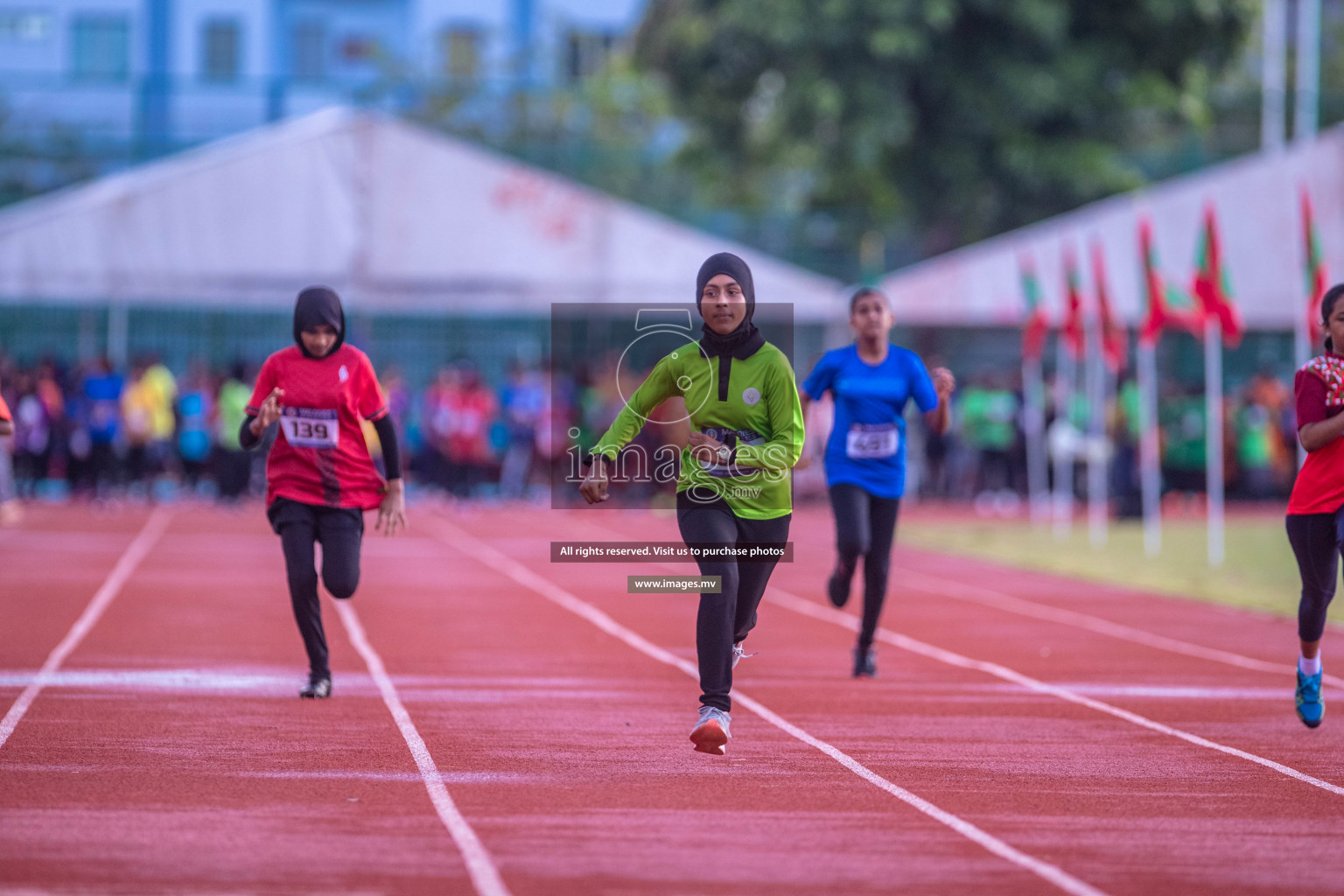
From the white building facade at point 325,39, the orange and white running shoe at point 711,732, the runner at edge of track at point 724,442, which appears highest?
the white building facade at point 325,39

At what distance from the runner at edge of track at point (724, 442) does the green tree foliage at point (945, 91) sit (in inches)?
960

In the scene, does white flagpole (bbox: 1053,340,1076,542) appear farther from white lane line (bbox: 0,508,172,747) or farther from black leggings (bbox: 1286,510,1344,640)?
black leggings (bbox: 1286,510,1344,640)

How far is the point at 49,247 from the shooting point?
24.6m

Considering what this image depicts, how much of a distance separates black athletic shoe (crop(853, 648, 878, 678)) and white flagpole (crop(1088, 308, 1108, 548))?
1175 cm

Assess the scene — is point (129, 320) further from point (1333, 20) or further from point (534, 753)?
point (1333, 20)

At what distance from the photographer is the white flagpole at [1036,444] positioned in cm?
2598

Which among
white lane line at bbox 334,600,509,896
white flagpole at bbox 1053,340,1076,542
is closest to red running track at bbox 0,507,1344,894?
white lane line at bbox 334,600,509,896

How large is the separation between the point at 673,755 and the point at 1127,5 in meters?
28.6

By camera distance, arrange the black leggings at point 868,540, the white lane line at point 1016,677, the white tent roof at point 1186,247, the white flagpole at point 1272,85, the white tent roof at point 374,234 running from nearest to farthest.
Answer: the white lane line at point 1016,677 → the black leggings at point 868,540 → the white tent roof at point 374,234 → the white tent roof at point 1186,247 → the white flagpole at point 1272,85

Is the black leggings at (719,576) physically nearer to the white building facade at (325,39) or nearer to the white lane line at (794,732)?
the white lane line at (794,732)

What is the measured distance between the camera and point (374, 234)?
25812 millimetres

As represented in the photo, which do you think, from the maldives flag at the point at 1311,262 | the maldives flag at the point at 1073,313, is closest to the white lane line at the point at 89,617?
the maldives flag at the point at 1311,262

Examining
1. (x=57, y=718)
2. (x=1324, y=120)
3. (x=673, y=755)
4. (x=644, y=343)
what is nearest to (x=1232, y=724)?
(x=673, y=755)

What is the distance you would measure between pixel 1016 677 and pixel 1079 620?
146 inches
